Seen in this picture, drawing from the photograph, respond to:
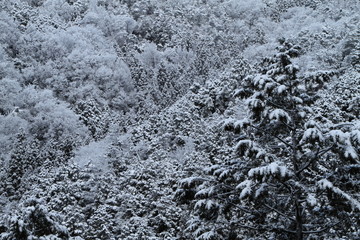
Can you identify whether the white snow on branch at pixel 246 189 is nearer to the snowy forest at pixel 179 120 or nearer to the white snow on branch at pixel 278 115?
the snowy forest at pixel 179 120

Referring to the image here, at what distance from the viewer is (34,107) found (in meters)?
43.3

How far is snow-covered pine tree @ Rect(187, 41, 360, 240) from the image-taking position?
19.5 ft

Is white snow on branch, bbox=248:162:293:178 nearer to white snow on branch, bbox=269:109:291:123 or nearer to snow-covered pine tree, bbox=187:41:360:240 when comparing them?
snow-covered pine tree, bbox=187:41:360:240

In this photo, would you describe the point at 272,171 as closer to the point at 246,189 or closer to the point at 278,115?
the point at 246,189

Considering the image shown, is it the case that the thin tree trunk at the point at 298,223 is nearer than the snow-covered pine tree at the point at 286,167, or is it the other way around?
the snow-covered pine tree at the point at 286,167

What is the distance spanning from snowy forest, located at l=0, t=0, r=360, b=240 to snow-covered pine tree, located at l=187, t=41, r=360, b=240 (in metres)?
0.04

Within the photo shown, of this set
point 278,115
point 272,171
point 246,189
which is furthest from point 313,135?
point 246,189

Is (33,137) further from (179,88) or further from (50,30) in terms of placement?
(50,30)

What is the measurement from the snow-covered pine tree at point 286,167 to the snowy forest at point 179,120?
0.04 m

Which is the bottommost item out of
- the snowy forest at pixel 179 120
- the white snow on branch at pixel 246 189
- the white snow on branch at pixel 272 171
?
the snowy forest at pixel 179 120

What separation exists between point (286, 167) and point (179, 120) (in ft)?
79.1

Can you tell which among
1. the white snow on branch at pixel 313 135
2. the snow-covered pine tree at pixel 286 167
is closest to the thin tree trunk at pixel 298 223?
the snow-covered pine tree at pixel 286 167

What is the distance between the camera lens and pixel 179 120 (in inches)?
1188

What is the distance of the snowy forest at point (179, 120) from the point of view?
662 cm
